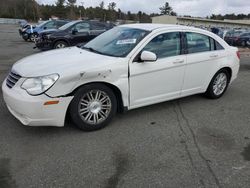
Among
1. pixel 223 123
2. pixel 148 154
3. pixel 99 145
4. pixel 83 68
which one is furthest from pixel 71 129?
pixel 223 123

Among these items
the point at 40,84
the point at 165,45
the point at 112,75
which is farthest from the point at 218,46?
the point at 40,84

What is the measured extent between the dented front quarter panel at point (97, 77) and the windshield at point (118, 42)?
306mm

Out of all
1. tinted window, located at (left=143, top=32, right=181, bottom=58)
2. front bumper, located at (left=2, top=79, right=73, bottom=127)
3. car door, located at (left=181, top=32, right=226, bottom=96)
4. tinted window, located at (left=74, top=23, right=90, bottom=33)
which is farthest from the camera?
tinted window, located at (left=74, top=23, right=90, bottom=33)

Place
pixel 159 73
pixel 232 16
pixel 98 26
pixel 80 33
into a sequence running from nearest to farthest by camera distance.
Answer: pixel 159 73
pixel 80 33
pixel 98 26
pixel 232 16

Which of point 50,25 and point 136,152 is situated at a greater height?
point 50,25

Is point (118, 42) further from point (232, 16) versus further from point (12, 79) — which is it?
point (232, 16)

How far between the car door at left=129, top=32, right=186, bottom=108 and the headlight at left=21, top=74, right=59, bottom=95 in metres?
1.20

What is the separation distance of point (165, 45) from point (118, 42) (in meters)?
0.82

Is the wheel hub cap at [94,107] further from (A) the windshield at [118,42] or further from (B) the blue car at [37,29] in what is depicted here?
(B) the blue car at [37,29]

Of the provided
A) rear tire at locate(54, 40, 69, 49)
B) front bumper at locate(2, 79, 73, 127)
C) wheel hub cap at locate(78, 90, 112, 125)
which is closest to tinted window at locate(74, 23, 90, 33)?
rear tire at locate(54, 40, 69, 49)

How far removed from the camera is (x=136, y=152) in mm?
3324

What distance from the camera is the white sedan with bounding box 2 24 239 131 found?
340cm

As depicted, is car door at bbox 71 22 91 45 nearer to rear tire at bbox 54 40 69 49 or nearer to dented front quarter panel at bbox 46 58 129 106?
rear tire at bbox 54 40 69 49

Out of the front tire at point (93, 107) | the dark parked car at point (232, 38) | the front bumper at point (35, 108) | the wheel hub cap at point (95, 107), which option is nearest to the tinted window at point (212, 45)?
the front tire at point (93, 107)
